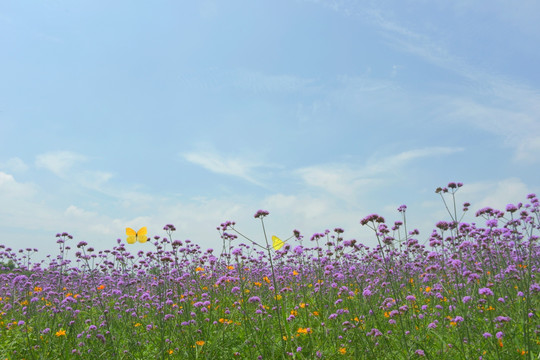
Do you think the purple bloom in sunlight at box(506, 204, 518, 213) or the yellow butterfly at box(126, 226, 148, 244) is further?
the purple bloom in sunlight at box(506, 204, 518, 213)

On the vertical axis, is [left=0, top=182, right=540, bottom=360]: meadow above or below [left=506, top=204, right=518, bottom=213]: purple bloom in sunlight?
below

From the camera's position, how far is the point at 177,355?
4.99 metres

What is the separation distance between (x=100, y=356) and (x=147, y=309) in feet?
9.10

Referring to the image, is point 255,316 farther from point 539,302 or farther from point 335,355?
point 539,302

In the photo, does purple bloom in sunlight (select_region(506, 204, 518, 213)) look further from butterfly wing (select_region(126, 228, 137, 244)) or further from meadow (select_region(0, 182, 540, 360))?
butterfly wing (select_region(126, 228, 137, 244))

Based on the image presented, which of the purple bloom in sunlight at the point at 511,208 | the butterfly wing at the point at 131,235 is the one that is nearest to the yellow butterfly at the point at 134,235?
the butterfly wing at the point at 131,235

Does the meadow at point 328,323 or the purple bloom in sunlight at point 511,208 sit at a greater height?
the purple bloom in sunlight at point 511,208

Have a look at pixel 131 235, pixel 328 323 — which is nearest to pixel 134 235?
pixel 131 235

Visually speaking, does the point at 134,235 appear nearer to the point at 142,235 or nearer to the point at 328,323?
the point at 142,235

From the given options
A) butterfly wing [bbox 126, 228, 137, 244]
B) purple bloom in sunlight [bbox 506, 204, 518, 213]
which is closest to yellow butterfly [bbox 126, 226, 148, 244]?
butterfly wing [bbox 126, 228, 137, 244]

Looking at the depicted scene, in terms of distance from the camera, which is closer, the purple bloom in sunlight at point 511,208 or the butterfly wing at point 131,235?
the butterfly wing at point 131,235

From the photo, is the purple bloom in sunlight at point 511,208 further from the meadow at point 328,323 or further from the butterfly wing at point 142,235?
the butterfly wing at point 142,235

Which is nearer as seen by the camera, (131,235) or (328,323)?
(131,235)

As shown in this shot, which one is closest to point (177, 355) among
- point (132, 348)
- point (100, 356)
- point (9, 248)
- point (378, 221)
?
point (132, 348)
